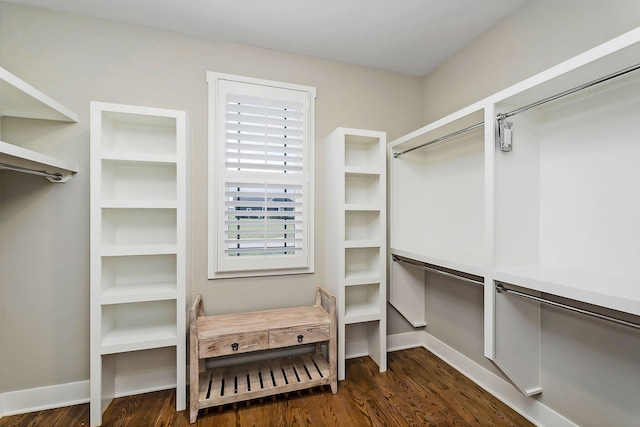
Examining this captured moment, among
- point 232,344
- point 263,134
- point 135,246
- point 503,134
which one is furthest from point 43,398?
point 503,134

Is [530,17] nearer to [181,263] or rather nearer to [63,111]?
[181,263]

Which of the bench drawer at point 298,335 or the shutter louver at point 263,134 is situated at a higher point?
the shutter louver at point 263,134

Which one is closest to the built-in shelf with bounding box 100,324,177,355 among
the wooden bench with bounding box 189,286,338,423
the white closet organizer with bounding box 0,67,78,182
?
the wooden bench with bounding box 189,286,338,423

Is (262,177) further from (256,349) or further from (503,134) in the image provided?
(503,134)

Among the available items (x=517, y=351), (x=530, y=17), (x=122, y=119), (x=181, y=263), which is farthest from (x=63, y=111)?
(x=517, y=351)

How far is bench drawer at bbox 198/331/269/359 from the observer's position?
1715 millimetres

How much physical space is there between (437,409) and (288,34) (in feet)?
8.79

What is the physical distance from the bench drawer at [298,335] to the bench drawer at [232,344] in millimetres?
57

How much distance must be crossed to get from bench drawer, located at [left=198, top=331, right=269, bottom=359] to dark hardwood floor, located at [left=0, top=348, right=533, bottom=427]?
0.36 metres

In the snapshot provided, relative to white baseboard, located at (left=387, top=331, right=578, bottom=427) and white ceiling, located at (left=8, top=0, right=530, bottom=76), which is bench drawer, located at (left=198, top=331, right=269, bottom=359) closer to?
white baseboard, located at (left=387, top=331, right=578, bottom=427)

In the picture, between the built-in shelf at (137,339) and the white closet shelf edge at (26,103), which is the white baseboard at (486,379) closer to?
the built-in shelf at (137,339)

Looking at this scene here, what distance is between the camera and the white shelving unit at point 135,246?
1.66 metres

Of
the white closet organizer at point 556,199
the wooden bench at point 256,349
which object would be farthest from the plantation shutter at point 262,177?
the white closet organizer at point 556,199

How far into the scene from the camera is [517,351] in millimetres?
1580
